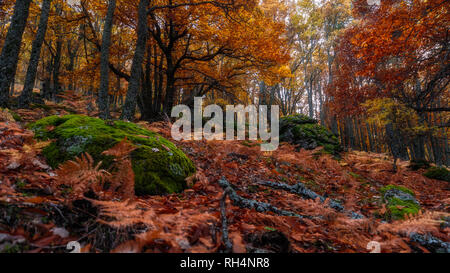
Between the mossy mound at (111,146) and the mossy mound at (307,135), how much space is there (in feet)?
26.6

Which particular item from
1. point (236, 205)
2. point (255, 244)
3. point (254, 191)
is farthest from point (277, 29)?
point (255, 244)

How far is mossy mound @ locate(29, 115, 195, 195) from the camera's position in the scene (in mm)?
2439

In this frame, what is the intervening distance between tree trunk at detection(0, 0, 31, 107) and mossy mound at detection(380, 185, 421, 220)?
940 centimetres

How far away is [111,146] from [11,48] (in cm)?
598

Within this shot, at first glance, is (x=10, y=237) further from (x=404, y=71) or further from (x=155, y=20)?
(x=404, y=71)

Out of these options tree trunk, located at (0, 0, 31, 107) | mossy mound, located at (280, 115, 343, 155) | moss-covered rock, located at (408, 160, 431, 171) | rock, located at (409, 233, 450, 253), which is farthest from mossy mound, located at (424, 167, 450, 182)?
tree trunk, located at (0, 0, 31, 107)

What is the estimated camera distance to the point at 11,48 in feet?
17.8

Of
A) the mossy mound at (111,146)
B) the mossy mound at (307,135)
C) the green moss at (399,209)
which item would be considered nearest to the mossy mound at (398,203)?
the green moss at (399,209)

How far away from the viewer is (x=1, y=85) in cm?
534

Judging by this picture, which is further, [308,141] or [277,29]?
[308,141]

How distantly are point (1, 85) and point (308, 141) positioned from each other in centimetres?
1172

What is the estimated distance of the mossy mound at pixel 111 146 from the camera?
2439 millimetres

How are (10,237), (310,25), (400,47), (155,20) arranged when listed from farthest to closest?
(310,25)
(155,20)
(400,47)
(10,237)

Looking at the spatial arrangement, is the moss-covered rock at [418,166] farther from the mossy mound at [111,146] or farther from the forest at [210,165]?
the mossy mound at [111,146]
